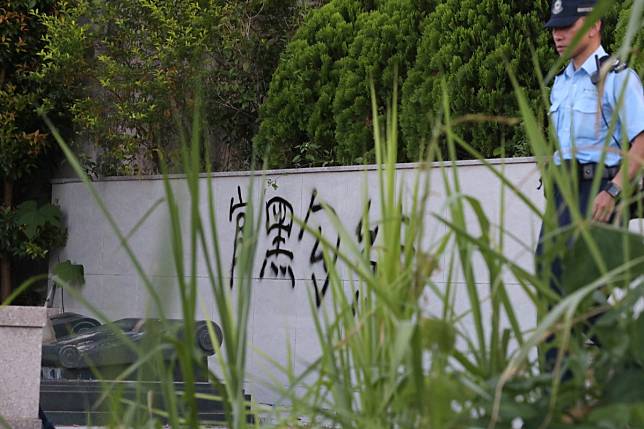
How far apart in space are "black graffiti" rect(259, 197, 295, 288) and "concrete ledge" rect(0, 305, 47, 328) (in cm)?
362

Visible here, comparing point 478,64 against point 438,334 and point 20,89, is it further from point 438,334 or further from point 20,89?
point 438,334

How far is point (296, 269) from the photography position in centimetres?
936

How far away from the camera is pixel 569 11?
338cm

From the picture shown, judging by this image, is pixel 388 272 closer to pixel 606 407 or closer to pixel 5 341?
pixel 606 407

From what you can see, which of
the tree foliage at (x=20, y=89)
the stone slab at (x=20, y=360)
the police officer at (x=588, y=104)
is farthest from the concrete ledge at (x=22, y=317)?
the tree foliage at (x=20, y=89)

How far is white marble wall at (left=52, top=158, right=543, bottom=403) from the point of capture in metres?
7.79

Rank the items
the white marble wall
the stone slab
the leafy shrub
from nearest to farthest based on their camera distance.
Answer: the stone slab
the white marble wall
the leafy shrub

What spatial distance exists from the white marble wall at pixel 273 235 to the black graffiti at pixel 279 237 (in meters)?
0.02

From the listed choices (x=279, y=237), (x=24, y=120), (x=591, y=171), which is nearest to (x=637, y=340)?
(x=591, y=171)

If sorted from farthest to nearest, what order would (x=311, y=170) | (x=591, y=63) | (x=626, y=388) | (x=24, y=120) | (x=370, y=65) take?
1. (x=24, y=120)
2. (x=311, y=170)
3. (x=370, y=65)
4. (x=591, y=63)
5. (x=626, y=388)

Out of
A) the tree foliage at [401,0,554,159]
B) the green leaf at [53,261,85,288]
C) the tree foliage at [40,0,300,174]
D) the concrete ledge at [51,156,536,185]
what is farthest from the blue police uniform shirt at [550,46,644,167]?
the green leaf at [53,261,85,288]

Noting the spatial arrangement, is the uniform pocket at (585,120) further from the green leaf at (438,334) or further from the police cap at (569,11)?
the green leaf at (438,334)

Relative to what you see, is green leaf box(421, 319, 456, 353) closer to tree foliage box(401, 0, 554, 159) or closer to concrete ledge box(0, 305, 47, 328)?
concrete ledge box(0, 305, 47, 328)

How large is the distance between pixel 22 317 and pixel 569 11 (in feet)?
11.5
